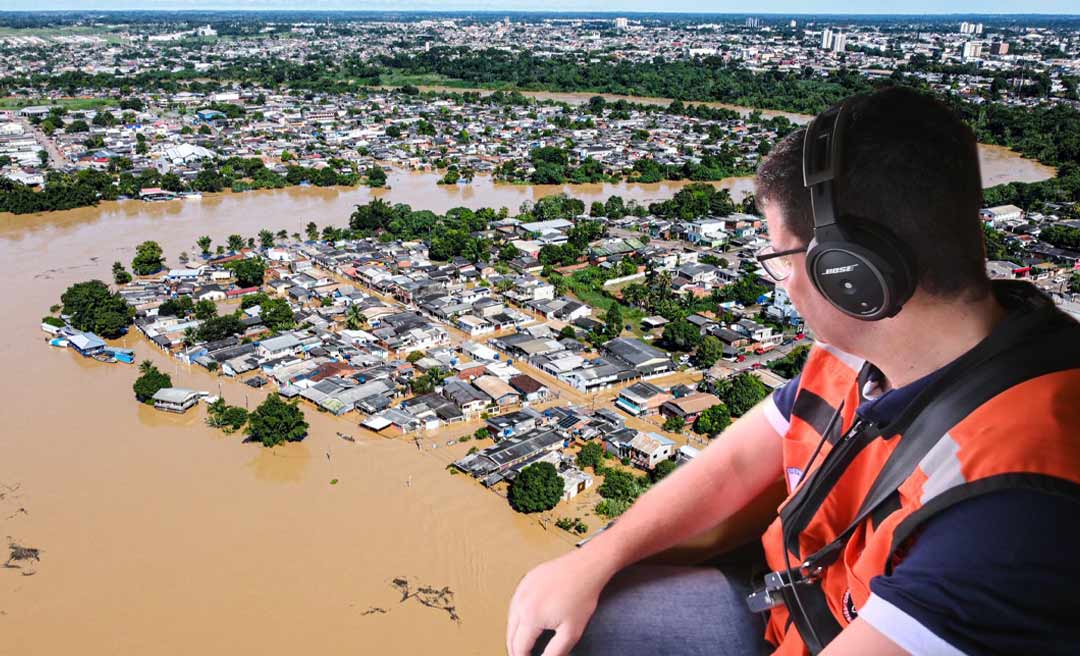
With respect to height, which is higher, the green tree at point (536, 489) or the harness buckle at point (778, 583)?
the harness buckle at point (778, 583)

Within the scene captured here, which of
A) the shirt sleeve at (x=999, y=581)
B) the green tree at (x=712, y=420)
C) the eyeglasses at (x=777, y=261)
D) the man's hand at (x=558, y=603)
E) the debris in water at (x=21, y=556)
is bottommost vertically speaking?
the debris in water at (x=21, y=556)

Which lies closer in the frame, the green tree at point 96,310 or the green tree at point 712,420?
the green tree at point 712,420

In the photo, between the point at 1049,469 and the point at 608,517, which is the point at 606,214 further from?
the point at 1049,469

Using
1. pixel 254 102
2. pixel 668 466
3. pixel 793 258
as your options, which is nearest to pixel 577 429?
pixel 668 466

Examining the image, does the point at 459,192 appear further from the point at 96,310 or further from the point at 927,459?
the point at 927,459

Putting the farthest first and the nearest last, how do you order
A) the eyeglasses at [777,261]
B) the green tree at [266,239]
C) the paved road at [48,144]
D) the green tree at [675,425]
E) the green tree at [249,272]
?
the paved road at [48,144] < the green tree at [266,239] < the green tree at [249,272] < the green tree at [675,425] < the eyeglasses at [777,261]

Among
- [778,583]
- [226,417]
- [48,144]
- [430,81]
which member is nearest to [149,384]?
[226,417]

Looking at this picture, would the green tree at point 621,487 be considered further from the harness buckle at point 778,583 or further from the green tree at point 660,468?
the harness buckle at point 778,583

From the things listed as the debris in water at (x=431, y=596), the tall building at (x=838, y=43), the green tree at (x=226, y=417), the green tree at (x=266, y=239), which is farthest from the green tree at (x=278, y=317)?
the tall building at (x=838, y=43)
